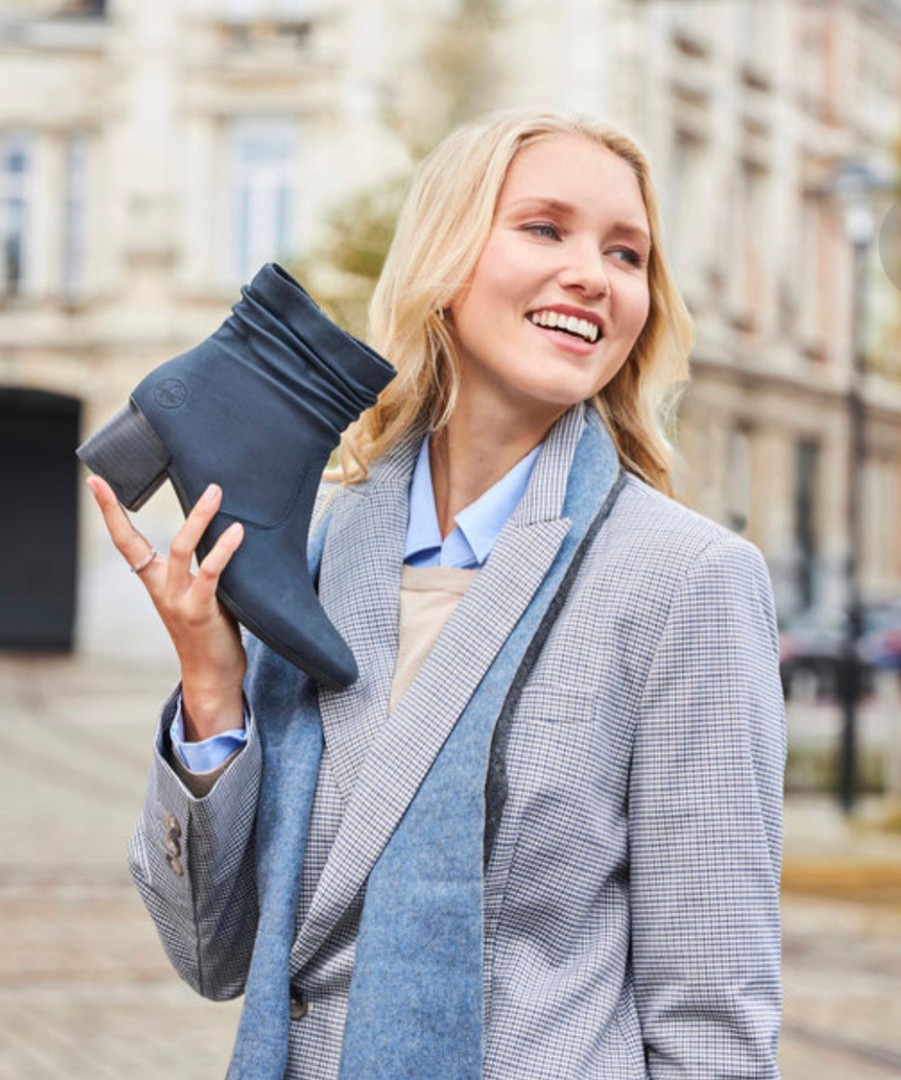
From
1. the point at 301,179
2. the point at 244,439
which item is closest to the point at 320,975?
the point at 244,439

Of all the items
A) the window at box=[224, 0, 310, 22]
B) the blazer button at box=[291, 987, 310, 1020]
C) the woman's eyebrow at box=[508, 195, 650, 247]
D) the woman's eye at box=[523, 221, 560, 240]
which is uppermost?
the woman's eyebrow at box=[508, 195, 650, 247]

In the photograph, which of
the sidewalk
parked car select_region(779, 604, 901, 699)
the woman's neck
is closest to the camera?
the woman's neck

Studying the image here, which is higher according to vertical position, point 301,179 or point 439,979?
point 439,979

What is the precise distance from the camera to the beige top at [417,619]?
2.00m

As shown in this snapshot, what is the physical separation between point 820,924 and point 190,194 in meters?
19.0

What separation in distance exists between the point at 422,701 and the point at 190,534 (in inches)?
11.2

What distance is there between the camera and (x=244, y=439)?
6.52 ft

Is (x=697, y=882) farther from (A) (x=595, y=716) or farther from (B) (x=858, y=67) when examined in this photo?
(B) (x=858, y=67)

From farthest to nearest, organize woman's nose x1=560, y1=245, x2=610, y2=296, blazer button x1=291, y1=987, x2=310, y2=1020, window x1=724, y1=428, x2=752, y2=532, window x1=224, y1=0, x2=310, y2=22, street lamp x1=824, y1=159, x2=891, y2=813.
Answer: window x1=724, y1=428, x2=752, y2=532
window x1=224, y1=0, x2=310, y2=22
street lamp x1=824, y1=159, x2=891, y2=813
woman's nose x1=560, y1=245, x2=610, y2=296
blazer button x1=291, y1=987, x2=310, y2=1020

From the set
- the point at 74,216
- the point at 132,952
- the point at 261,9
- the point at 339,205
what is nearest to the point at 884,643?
the point at 339,205

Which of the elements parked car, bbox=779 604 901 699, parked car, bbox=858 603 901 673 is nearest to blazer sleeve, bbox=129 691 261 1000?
parked car, bbox=779 604 901 699

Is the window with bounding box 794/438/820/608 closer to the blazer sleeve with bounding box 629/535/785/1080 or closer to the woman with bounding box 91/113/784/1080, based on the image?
the woman with bounding box 91/113/784/1080

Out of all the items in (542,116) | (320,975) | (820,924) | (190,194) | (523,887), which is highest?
(542,116)

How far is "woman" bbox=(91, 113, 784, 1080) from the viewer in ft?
6.15
